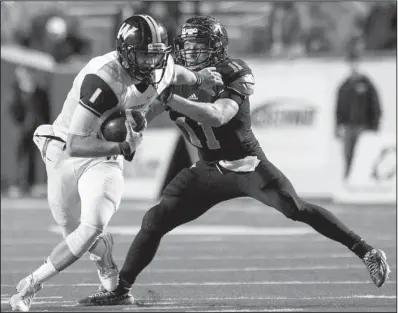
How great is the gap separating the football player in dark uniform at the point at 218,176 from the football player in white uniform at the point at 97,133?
21 cm

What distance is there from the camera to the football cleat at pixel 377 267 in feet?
16.3

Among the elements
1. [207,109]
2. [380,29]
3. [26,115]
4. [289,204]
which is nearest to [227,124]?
[289,204]

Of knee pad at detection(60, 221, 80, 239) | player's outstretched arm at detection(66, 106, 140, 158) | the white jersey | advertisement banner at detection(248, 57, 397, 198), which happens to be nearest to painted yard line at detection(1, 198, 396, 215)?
advertisement banner at detection(248, 57, 397, 198)

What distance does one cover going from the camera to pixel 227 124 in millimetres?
5012

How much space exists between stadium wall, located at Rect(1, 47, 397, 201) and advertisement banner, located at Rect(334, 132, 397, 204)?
28 millimetres

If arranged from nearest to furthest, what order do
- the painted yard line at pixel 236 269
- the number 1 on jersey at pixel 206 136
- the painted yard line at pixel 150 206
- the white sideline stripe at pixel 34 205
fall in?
the number 1 on jersey at pixel 206 136 < the painted yard line at pixel 236 269 < the painted yard line at pixel 150 206 < the white sideline stripe at pixel 34 205

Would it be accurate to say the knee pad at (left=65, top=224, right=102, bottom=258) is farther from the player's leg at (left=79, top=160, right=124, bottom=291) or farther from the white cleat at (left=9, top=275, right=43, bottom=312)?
the white cleat at (left=9, top=275, right=43, bottom=312)

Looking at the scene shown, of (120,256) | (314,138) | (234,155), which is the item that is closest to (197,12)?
(314,138)

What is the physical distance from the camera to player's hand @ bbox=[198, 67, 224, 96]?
4430 mm

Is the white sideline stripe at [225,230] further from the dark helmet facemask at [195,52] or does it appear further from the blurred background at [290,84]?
the dark helmet facemask at [195,52]

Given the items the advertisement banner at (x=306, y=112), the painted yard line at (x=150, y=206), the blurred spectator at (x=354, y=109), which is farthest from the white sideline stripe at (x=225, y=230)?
the blurred spectator at (x=354, y=109)

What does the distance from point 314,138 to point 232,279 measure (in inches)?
217

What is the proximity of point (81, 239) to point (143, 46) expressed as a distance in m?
0.99

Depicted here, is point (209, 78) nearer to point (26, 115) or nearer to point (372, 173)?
point (372, 173)
